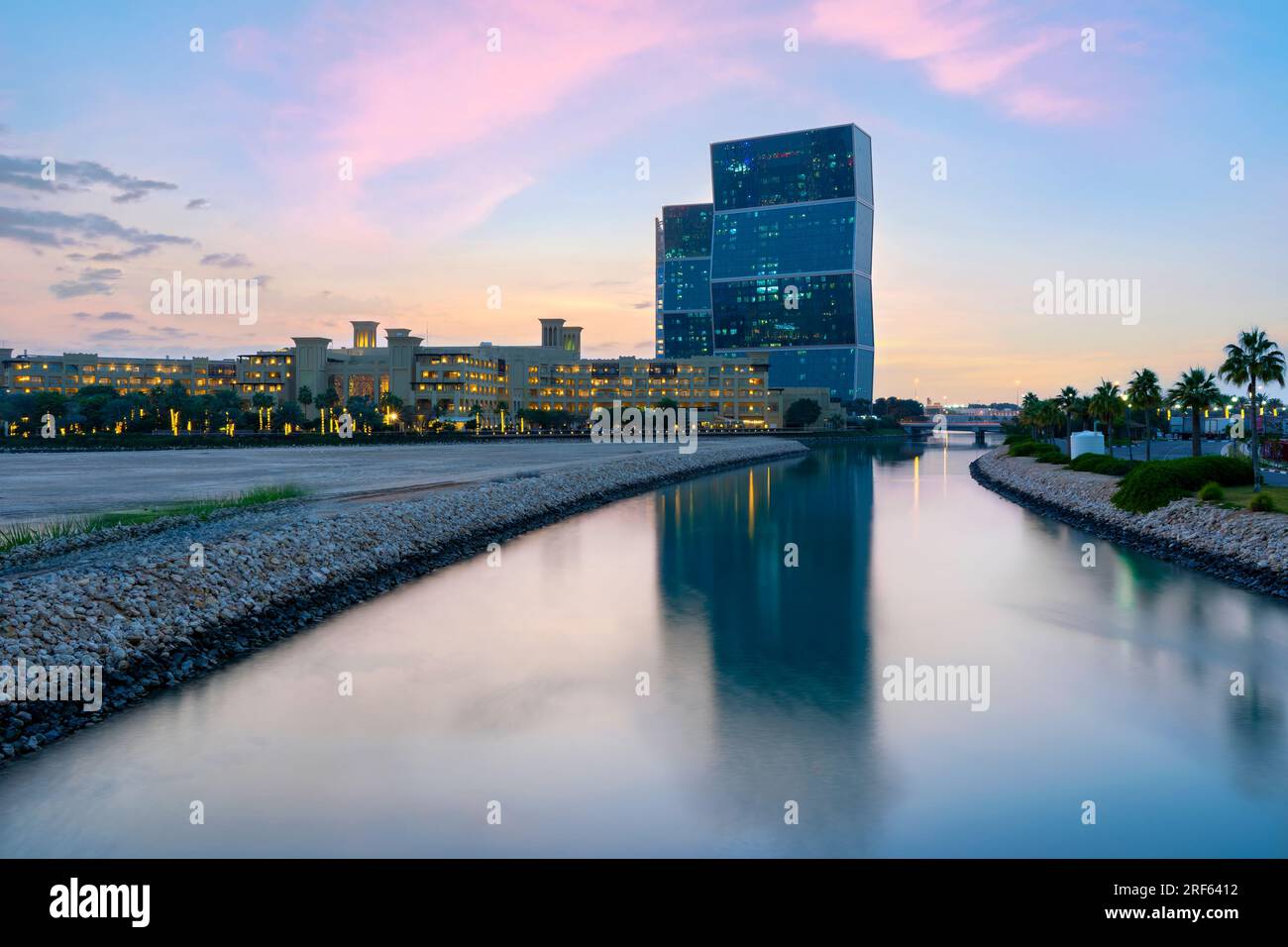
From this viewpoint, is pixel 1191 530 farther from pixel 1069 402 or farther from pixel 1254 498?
pixel 1069 402

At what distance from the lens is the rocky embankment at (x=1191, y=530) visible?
25.4 metres

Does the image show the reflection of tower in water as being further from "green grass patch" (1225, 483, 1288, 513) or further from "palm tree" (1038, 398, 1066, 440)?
"palm tree" (1038, 398, 1066, 440)

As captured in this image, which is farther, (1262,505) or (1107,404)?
(1107,404)

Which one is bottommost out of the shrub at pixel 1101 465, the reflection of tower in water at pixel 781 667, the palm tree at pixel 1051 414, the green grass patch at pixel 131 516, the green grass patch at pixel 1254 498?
the reflection of tower in water at pixel 781 667

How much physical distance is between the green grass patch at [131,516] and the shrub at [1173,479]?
1469 inches

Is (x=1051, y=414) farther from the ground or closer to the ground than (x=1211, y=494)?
farther from the ground

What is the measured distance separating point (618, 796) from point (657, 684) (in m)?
5.05

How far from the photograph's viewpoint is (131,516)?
30500 mm

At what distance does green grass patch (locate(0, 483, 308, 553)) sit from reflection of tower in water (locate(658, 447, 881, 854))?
1735cm

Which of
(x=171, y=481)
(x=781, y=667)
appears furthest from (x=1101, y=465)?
(x=171, y=481)

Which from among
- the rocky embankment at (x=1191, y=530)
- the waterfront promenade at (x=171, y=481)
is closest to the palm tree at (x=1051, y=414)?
the rocky embankment at (x=1191, y=530)

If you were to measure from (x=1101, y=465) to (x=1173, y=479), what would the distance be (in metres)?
18.0

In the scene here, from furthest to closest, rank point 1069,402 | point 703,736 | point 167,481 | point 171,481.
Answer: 1. point 1069,402
2. point 167,481
3. point 171,481
4. point 703,736

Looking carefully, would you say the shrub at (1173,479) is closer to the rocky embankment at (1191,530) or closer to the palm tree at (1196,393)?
the rocky embankment at (1191,530)
